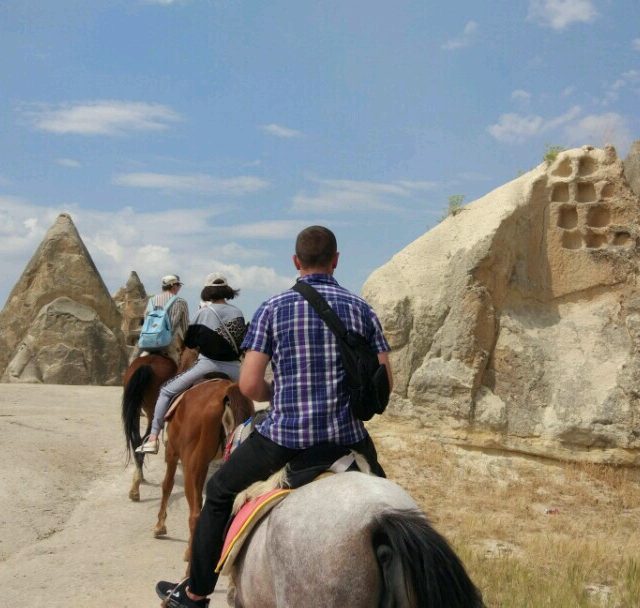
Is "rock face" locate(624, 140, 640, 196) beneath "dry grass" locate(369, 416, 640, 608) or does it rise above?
above

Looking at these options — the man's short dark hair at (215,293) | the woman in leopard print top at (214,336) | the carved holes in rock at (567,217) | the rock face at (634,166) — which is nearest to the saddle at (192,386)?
the woman in leopard print top at (214,336)

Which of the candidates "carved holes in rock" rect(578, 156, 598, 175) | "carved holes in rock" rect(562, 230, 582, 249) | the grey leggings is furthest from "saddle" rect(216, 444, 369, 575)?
"carved holes in rock" rect(578, 156, 598, 175)

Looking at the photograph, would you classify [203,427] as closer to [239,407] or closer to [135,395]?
[239,407]

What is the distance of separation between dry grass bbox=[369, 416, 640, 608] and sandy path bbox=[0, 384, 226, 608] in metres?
2.38

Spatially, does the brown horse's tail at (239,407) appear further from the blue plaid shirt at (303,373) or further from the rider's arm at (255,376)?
the blue plaid shirt at (303,373)

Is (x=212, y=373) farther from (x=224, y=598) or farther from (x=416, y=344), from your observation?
(x=416, y=344)

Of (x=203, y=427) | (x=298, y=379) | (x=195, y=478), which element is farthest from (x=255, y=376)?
(x=195, y=478)

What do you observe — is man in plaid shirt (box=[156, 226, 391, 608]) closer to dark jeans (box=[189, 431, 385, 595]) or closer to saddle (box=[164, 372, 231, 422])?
dark jeans (box=[189, 431, 385, 595])

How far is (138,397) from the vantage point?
30.7 feet

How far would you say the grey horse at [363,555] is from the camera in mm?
3139

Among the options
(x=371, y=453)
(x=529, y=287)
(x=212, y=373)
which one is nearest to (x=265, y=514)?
(x=371, y=453)

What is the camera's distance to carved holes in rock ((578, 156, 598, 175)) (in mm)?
10398

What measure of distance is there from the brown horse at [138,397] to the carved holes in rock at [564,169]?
5453 millimetres

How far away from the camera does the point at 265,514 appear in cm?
383
